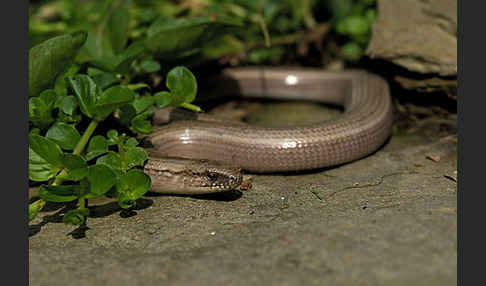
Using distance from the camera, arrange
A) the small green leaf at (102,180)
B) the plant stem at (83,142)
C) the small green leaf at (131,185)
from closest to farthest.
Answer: the small green leaf at (102,180) < the small green leaf at (131,185) < the plant stem at (83,142)

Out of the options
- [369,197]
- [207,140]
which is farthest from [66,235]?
[369,197]

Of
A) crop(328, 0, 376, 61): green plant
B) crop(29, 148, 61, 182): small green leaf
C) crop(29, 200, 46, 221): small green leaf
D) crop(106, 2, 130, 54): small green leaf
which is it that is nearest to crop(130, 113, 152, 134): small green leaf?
crop(29, 148, 61, 182): small green leaf

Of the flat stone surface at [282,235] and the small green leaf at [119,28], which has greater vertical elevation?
the small green leaf at [119,28]

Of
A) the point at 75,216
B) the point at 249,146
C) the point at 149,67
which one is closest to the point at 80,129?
the point at 149,67

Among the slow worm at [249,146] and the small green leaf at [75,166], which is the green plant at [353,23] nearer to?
the slow worm at [249,146]

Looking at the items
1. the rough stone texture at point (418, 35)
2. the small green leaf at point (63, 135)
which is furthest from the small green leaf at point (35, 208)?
the rough stone texture at point (418, 35)

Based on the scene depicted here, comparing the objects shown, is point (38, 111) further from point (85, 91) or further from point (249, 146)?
point (249, 146)
